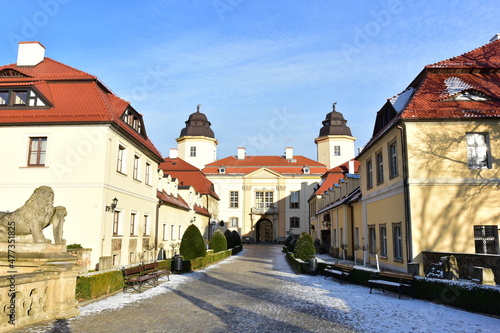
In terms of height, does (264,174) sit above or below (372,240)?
above

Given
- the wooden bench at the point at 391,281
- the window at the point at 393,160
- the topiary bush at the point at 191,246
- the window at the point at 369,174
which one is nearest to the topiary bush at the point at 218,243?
the topiary bush at the point at 191,246

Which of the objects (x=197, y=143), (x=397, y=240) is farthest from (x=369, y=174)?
(x=197, y=143)

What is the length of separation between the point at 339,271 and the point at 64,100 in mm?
13695

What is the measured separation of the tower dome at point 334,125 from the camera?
59344mm

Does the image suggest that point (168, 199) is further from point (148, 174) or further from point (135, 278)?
point (135, 278)

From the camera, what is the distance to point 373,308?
9.66m

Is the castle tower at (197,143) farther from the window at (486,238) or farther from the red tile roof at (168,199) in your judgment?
the window at (486,238)

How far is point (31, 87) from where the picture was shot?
1644cm

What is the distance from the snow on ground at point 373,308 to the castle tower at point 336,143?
151 feet

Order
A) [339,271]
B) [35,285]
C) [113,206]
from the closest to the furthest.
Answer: [35,285]
[339,271]
[113,206]

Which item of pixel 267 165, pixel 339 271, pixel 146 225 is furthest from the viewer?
pixel 267 165

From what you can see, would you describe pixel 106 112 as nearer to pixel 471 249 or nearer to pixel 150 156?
pixel 150 156

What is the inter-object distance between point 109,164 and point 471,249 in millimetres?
14379

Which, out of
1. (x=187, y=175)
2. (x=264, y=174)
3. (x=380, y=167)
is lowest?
(x=380, y=167)
